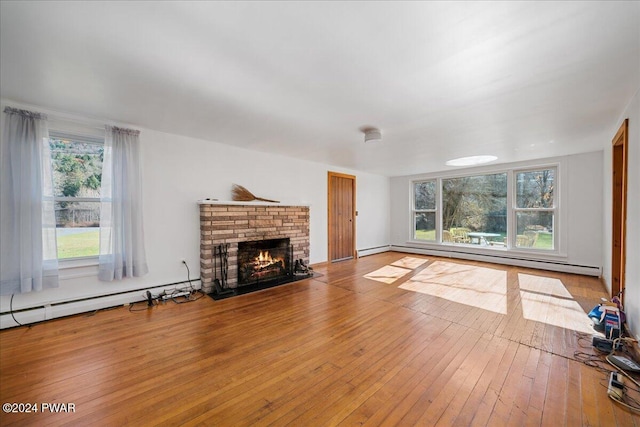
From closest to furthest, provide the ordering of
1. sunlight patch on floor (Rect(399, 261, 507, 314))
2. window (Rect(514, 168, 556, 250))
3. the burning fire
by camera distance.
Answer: sunlight patch on floor (Rect(399, 261, 507, 314))
the burning fire
window (Rect(514, 168, 556, 250))

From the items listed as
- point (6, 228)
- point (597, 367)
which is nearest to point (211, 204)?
point (6, 228)

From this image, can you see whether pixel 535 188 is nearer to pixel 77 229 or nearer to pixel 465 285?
pixel 465 285

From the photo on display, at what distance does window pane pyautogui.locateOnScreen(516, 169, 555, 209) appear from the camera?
17.6 feet

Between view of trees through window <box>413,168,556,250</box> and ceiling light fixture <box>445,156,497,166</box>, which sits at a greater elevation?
ceiling light fixture <box>445,156,497,166</box>

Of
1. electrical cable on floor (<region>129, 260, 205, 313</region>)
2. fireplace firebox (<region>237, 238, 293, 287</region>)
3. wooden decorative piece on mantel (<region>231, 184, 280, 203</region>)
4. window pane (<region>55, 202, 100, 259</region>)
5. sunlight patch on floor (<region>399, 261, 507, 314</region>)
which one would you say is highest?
wooden decorative piece on mantel (<region>231, 184, 280, 203</region>)

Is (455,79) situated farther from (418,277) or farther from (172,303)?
(172,303)

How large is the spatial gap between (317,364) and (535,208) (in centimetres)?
599

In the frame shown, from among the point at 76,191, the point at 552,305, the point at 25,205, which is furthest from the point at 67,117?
the point at 552,305

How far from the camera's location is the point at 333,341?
2461 millimetres

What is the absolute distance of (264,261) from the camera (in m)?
4.52

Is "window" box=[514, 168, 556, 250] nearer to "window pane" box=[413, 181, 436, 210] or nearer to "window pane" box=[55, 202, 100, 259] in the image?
"window pane" box=[413, 181, 436, 210]

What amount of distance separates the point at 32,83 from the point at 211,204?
7.01 feet

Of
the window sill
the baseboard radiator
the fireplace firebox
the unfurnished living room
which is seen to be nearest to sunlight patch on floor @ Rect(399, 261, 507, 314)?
the unfurnished living room

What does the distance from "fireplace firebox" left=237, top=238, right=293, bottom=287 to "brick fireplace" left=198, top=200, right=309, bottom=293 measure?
0.08 metres
